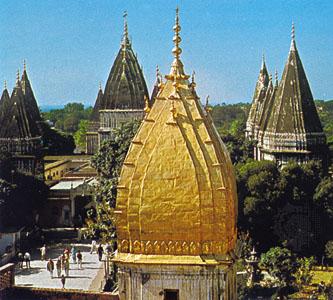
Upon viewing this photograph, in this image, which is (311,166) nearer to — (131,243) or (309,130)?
(309,130)

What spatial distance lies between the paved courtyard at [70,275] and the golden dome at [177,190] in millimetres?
16223

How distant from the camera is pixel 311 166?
39.7 metres

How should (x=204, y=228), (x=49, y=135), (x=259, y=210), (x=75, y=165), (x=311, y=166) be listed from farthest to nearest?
(x=49, y=135)
(x=75, y=165)
(x=311, y=166)
(x=259, y=210)
(x=204, y=228)

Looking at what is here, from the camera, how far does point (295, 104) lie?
137 ft

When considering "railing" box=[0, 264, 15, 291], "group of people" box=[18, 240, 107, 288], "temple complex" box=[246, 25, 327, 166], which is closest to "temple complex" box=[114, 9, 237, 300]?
"railing" box=[0, 264, 15, 291]

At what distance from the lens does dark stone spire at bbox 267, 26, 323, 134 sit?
137ft

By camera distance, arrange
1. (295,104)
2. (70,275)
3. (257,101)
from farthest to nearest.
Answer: (257,101)
(295,104)
(70,275)

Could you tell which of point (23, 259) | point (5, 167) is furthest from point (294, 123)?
point (23, 259)

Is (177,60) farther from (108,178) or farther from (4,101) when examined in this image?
(4,101)

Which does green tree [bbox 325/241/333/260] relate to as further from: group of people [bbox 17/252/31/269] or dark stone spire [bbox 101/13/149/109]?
dark stone spire [bbox 101/13/149/109]

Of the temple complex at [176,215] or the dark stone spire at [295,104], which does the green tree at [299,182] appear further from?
the temple complex at [176,215]

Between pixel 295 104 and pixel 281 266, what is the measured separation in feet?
49.3

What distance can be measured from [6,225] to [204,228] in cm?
2730

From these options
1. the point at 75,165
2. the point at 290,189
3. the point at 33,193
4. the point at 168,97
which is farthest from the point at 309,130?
the point at 168,97
